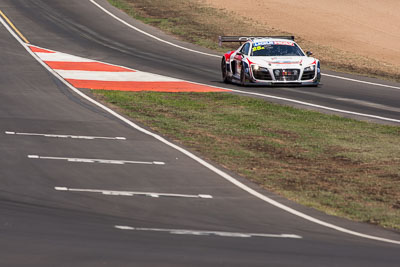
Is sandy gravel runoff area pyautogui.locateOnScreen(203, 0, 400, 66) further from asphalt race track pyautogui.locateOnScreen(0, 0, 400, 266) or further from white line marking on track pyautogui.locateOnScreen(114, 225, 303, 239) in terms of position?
white line marking on track pyautogui.locateOnScreen(114, 225, 303, 239)

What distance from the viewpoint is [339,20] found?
46.4 metres

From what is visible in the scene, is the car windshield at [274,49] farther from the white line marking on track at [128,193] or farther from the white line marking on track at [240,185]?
the white line marking on track at [128,193]

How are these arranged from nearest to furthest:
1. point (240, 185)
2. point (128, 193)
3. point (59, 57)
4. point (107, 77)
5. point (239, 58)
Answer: point (128, 193) < point (240, 185) < point (239, 58) < point (107, 77) < point (59, 57)

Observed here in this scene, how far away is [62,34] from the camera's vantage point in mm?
40938

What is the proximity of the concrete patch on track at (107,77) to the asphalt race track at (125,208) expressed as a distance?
4.07m

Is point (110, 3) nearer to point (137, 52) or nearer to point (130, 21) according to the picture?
point (130, 21)

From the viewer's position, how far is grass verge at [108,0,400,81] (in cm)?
3369

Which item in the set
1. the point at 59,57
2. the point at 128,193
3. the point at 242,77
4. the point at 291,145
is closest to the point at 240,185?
the point at 128,193

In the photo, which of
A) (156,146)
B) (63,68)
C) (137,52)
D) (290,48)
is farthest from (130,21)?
(156,146)

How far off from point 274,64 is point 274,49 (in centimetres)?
100

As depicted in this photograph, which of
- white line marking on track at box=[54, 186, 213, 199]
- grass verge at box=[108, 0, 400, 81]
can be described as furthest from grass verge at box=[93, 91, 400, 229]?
grass verge at box=[108, 0, 400, 81]

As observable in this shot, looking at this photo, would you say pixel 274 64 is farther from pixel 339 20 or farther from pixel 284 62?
pixel 339 20

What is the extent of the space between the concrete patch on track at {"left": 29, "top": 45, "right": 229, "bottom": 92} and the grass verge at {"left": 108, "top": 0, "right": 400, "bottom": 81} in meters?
7.30

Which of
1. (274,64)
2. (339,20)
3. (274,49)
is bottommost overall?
(274,64)
